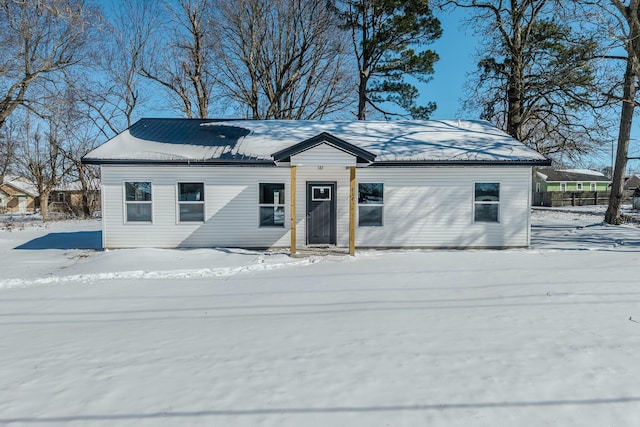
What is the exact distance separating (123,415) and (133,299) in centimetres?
389

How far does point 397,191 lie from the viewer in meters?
11.7

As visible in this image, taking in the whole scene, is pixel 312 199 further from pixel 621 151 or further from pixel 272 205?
pixel 621 151

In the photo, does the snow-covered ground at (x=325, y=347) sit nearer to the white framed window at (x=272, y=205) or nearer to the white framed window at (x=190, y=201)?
the white framed window at (x=190, y=201)

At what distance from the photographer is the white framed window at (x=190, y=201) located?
38.2 ft

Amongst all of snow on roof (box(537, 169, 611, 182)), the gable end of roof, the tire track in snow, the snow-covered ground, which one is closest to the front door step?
the tire track in snow

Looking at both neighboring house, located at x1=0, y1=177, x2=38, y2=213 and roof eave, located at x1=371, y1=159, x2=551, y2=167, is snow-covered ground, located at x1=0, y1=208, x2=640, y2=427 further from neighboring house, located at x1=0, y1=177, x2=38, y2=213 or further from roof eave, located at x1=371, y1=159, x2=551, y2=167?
neighboring house, located at x1=0, y1=177, x2=38, y2=213

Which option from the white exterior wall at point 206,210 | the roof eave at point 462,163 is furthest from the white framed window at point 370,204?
the white exterior wall at point 206,210

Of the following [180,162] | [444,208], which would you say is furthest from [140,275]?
[444,208]

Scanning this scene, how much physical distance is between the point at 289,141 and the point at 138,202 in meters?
5.31

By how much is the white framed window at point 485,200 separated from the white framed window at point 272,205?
20.3 feet

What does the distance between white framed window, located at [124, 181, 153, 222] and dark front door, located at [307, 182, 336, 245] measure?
505 cm

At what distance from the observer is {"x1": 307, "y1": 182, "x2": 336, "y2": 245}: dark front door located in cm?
1188

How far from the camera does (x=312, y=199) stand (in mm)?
11875

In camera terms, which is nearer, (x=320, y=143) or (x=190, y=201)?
(x=320, y=143)
